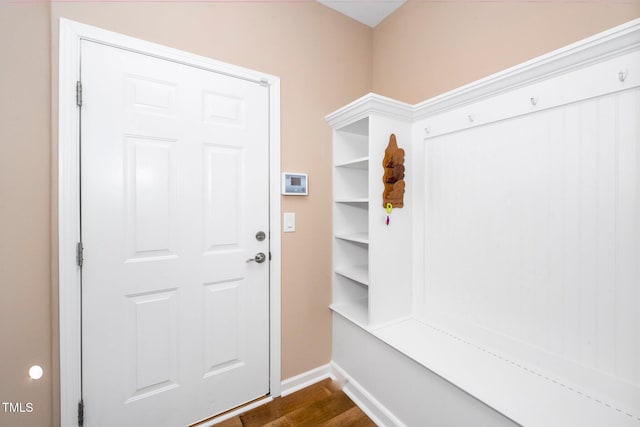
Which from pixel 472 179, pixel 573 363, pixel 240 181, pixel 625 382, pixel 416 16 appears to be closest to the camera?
pixel 625 382

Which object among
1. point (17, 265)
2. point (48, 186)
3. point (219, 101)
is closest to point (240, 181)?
point (219, 101)

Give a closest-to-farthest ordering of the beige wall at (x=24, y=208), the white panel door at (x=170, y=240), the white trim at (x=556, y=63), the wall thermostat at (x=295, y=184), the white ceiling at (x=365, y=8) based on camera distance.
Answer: the white trim at (x=556, y=63) < the beige wall at (x=24, y=208) < the white panel door at (x=170, y=240) < the wall thermostat at (x=295, y=184) < the white ceiling at (x=365, y=8)

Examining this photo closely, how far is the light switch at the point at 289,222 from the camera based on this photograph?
5.82ft

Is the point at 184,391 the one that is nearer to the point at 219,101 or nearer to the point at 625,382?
the point at 219,101

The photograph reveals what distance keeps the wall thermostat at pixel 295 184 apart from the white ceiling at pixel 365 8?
128 centimetres

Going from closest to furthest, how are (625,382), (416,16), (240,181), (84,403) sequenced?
1. (625,382)
2. (84,403)
3. (240,181)
4. (416,16)

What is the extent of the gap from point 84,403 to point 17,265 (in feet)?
2.36

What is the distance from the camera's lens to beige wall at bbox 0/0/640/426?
1.16m

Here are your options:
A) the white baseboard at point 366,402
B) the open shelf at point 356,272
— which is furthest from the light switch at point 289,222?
the white baseboard at point 366,402

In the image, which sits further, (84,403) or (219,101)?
(219,101)

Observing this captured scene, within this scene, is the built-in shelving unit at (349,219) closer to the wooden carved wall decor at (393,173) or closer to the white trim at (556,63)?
the wooden carved wall decor at (393,173)

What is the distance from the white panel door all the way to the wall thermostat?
14 cm

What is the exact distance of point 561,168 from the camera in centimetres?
116

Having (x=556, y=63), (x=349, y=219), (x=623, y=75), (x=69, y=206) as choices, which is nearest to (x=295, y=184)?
(x=349, y=219)
